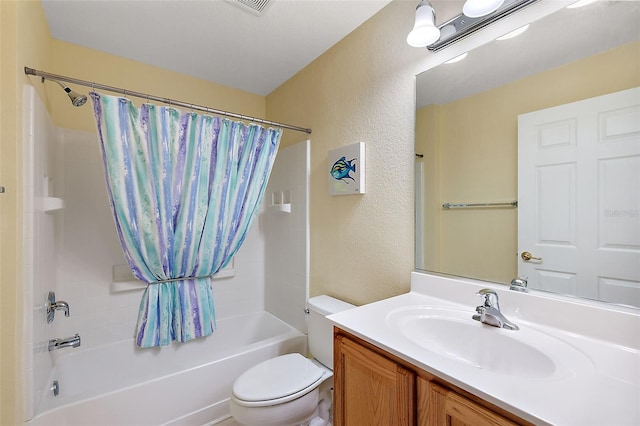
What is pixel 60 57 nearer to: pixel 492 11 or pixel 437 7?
pixel 437 7

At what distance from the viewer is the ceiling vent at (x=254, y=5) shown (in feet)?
4.71

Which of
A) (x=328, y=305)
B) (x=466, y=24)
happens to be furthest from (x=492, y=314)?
(x=466, y=24)

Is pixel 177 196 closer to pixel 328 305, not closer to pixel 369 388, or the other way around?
pixel 328 305

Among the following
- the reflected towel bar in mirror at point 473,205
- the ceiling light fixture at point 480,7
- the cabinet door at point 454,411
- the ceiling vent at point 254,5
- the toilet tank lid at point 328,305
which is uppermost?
the ceiling vent at point 254,5

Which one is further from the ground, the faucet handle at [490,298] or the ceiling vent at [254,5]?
the ceiling vent at [254,5]

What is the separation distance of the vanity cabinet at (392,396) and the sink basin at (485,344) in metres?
0.09

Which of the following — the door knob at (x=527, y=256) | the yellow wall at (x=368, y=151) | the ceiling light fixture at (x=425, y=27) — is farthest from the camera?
the yellow wall at (x=368, y=151)

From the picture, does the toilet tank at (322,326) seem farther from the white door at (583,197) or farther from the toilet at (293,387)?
the white door at (583,197)

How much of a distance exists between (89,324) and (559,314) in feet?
8.60

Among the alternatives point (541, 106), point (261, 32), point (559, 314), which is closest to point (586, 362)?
point (559, 314)

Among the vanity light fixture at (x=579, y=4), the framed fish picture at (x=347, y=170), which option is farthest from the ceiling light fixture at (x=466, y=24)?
the framed fish picture at (x=347, y=170)

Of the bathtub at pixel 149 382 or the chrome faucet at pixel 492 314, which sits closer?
the chrome faucet at pixel 492 314

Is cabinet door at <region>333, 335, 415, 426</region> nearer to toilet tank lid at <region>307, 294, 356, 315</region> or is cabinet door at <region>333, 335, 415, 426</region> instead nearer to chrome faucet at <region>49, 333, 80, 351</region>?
toilet tank lid at <region>307, 294, 356, 315</region>

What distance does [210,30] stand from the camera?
1.68 m
